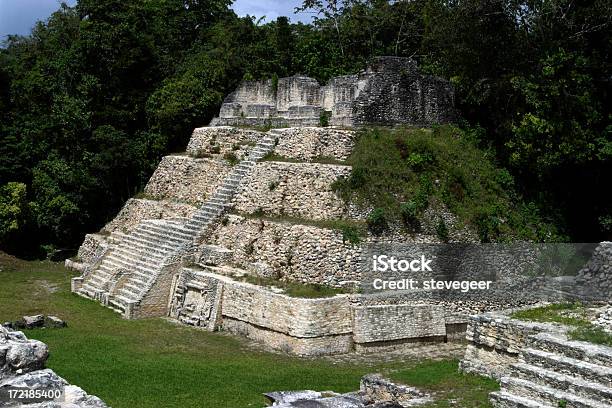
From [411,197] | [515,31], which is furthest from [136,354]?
[515,31]

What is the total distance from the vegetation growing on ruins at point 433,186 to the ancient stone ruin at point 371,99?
78cm

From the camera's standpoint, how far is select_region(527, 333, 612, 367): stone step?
33.6 ft

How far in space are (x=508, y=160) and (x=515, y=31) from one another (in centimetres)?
407

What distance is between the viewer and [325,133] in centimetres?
1881

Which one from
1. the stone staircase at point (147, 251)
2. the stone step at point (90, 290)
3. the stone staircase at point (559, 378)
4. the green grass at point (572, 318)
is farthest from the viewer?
the stone step at point (90, 290)

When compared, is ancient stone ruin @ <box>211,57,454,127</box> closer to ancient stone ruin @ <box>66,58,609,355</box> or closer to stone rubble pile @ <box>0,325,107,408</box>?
ancient stone ruin @ <box>66,58,609,355</box>

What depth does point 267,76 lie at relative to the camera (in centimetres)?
2528

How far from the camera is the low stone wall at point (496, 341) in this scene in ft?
38.7

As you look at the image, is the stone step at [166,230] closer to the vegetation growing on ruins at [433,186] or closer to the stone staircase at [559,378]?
the vegetation growing on ruins at [433,186]

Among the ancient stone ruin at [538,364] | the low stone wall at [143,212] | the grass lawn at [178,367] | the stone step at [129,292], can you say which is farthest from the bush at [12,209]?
the ancient stone ruin at [538,364]

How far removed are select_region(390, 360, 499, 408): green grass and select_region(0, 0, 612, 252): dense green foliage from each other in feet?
18.3

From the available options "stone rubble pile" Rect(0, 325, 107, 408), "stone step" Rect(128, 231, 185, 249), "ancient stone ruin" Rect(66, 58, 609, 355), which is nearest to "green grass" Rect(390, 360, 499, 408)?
"ancient stone ruin" Rect(66, 58, 609, 355)

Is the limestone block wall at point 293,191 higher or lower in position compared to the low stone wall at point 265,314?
higher

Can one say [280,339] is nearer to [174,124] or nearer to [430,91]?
[430,91]
